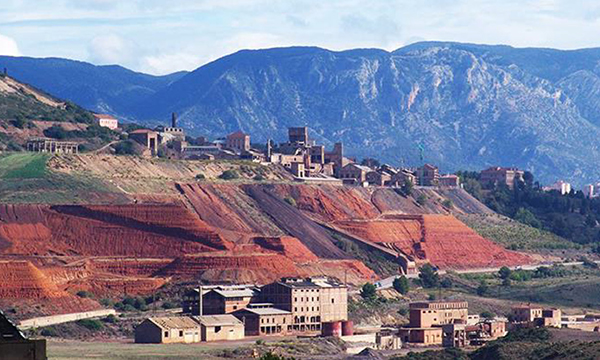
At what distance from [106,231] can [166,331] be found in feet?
112

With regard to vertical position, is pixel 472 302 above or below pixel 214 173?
below

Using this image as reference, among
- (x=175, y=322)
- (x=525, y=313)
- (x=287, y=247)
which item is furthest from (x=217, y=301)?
(x=287, y=247)

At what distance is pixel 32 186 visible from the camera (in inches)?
5340

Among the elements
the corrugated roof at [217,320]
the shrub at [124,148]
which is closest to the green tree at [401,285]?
the corrugated roof at [217,320]

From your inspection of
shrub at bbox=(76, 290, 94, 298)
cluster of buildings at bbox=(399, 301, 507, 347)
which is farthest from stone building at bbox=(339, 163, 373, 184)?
shrub at bbox=(76, 290, 94, 298)

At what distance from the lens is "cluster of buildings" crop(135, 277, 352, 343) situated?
331ft

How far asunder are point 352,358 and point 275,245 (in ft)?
152

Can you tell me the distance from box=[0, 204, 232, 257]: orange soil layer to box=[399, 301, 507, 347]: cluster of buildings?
22.9 m

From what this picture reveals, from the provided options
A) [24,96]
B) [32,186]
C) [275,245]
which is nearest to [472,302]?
[275,245]

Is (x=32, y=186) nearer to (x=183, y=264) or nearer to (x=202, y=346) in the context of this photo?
(x=183, y=264)

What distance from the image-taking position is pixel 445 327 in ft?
363

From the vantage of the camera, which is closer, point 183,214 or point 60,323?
point 60,323

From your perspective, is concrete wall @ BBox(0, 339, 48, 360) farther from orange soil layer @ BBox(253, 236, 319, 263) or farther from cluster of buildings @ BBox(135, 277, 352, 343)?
orange soil layer @ BBox(253, 236, 319, 263)

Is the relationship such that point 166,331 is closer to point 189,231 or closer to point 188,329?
point 188,329
